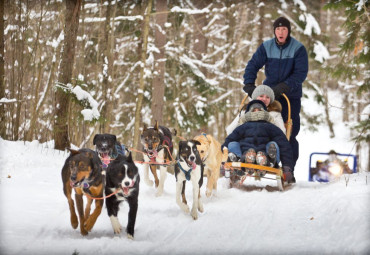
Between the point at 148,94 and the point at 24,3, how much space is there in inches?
292

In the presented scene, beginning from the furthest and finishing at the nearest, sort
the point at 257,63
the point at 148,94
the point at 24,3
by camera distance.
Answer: the point at 148,94
the point at 24,3
the point at 257,63

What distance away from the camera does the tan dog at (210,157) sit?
6.25 m

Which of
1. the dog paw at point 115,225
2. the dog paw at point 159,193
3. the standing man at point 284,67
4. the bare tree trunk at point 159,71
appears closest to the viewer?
the dog paw at point 115,225

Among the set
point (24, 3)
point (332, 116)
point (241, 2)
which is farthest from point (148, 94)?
point (332, 116)


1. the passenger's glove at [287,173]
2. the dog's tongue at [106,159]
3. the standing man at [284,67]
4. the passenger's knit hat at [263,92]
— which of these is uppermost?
the standing man at [284,67]

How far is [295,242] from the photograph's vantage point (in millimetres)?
4219

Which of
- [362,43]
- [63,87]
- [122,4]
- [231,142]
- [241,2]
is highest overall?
[241,2]

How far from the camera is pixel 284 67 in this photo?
24.7 feet

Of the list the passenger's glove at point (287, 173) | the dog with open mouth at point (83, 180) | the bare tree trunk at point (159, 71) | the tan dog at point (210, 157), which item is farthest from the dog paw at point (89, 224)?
the bare tree trunk at point (159, 71)

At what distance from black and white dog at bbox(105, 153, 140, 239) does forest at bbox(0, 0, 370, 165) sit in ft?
10.9

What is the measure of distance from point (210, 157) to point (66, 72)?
3713 millimetres

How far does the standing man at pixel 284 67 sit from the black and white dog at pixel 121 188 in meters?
3.62

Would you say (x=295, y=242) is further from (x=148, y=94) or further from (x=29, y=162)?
(x=148, y=94)

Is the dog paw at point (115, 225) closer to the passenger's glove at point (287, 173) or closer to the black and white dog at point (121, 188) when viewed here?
the black and white dog at point (121, 188)
